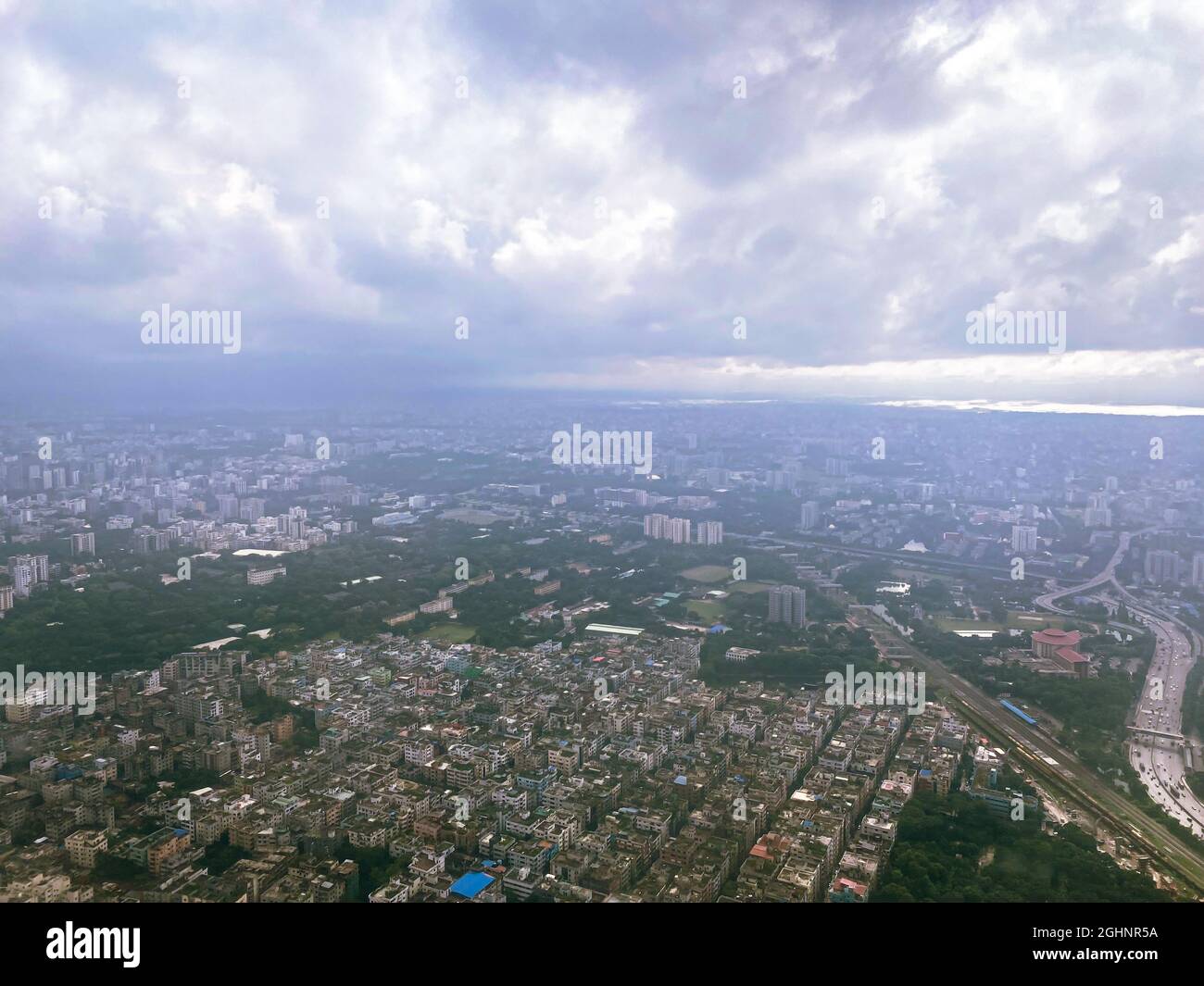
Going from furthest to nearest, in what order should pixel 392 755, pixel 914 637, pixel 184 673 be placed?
pixel 914 637, pixel 184 673, pixel 392 755

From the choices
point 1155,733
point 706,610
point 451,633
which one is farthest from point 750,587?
point 1155,733

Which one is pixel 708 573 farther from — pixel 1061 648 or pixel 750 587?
pixel 1061 648

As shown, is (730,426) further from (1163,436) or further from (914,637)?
(914,637)

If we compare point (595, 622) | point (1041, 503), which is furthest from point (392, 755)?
point (1041, 503)

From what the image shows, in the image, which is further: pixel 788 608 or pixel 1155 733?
pixel 788 608

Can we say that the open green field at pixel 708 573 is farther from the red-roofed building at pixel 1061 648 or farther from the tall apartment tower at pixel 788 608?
the red-roofed building at pixel 1061 648

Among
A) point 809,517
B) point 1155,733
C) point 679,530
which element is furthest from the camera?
point 809,517
